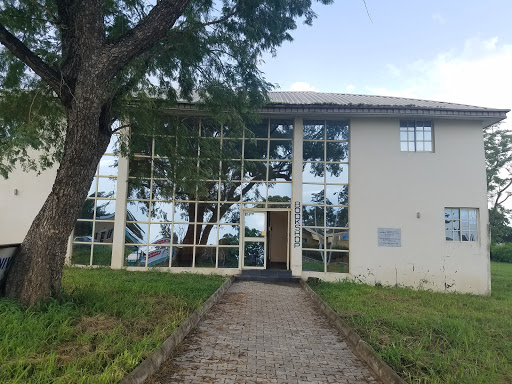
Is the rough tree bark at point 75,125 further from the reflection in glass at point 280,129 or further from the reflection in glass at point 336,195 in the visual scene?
the reflection in glass at point 336,195

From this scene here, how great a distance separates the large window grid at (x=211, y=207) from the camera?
38.4ft

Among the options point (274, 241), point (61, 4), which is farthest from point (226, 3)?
point (274, 241)

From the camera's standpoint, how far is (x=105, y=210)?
11836 mm

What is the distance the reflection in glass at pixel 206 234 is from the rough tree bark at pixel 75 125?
6.44m

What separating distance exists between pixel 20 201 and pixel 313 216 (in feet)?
32.9

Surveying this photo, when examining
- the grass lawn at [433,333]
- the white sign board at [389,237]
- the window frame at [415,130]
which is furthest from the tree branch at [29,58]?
the window frame at [415,130]

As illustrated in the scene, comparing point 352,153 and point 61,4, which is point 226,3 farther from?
point 352,153

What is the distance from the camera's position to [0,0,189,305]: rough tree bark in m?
→ 5.23

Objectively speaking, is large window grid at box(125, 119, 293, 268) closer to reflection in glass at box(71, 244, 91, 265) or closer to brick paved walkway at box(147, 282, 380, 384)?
reflection in glass at box(71, 244, 91, 265)

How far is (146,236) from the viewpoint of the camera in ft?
38.7

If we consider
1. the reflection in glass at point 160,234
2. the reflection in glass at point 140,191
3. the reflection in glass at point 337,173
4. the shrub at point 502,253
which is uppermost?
the reflection in glass at point 337,173

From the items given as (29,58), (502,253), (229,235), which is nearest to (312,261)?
(229,235)

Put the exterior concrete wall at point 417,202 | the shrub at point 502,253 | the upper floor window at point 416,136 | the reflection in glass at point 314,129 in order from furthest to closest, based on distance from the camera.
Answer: the shrub at point 502,253 < the reflection in glass at point 314,129 < the upper floor window at point 416,136 < the exterior concrete wall at point 417,202

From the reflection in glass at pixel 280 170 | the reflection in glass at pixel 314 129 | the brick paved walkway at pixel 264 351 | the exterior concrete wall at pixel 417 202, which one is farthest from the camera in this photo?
the reflection in glass at pixel 314 129
